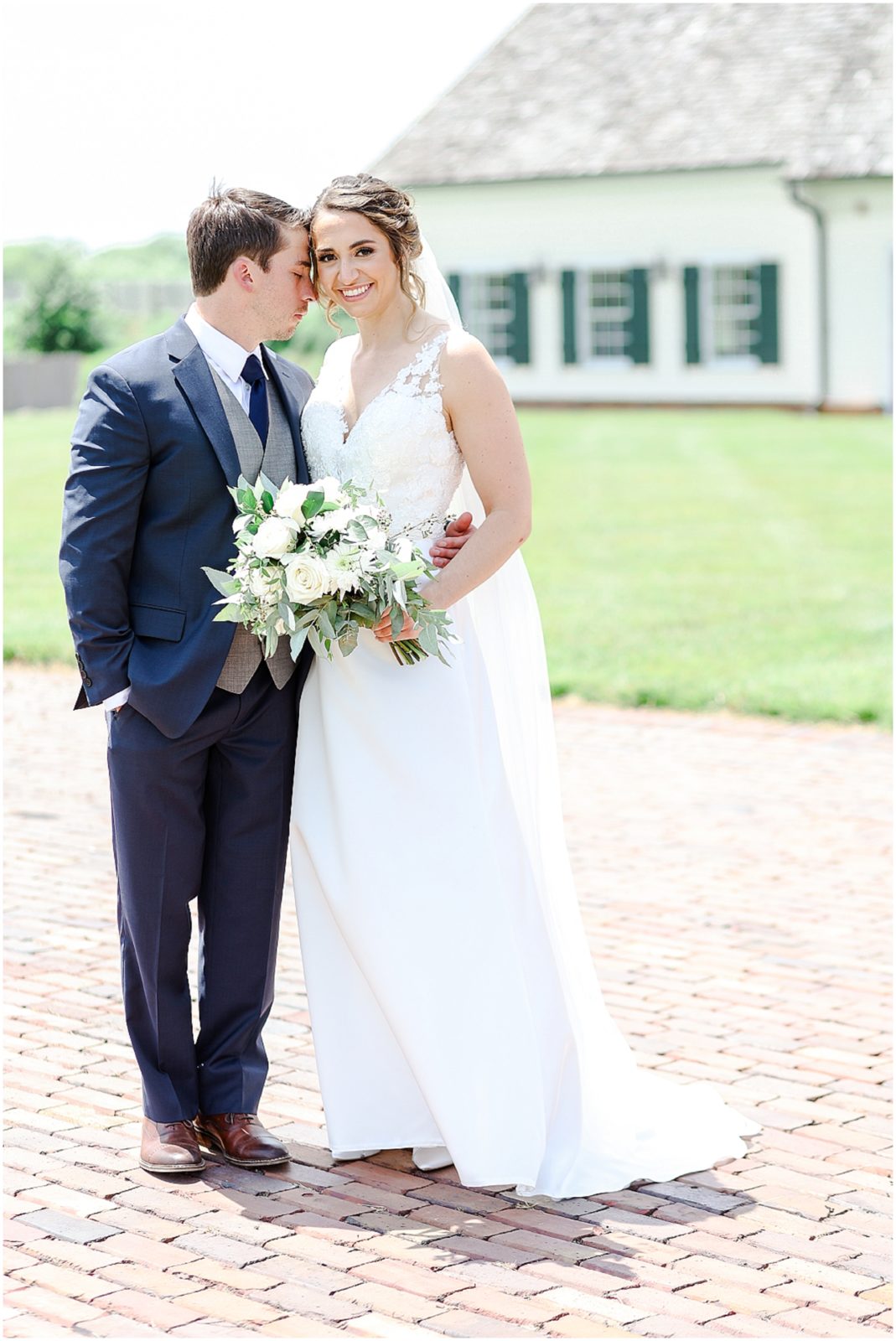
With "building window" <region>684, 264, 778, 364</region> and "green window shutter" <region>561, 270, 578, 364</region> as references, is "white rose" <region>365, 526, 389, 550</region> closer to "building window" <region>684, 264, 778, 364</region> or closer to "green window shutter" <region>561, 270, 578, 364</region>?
"building window" <region>684, 264, 778, 364</region>

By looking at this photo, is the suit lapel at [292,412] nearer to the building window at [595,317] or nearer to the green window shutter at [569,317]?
the building window at [595,317]

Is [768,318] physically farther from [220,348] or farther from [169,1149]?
[169,1149]

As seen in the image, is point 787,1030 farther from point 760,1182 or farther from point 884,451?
point 884,451

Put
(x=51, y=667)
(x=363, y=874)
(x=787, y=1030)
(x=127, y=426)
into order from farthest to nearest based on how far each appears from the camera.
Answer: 1. (x=51, y=667)
2. (x=787, y=1030)
3. (x=363, y=874)
4. (x=127, y=426)

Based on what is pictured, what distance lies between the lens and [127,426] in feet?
12.2

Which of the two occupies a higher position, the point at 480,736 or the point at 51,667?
the point at 480,736

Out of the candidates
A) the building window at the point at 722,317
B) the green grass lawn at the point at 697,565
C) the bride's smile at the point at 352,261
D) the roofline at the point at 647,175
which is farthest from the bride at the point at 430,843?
the building window at the point at 722,317

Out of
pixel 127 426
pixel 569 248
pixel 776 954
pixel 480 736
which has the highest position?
pixel 569 248

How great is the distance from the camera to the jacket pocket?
3830mm

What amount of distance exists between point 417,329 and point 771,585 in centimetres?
979

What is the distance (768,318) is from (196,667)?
25795mm

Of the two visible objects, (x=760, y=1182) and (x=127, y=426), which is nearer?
(x=127, y=426)

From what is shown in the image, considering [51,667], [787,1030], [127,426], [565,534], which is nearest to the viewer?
[127,426]

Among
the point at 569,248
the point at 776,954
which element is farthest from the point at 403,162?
the point at 776,954
